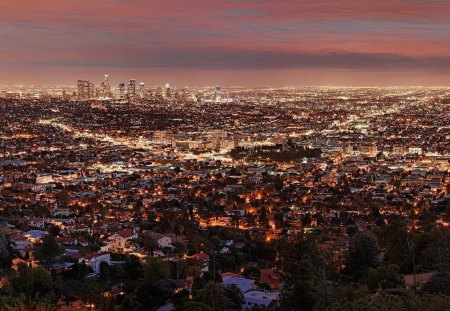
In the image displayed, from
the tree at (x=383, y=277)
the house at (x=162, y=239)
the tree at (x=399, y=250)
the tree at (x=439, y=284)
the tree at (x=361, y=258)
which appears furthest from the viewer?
the house at (x=162, y=239)

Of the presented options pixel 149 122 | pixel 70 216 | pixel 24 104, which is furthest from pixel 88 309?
pixel 24 104

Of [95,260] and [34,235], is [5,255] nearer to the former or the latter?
[95,260]

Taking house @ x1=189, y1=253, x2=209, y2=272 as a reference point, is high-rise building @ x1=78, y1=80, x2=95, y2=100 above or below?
above

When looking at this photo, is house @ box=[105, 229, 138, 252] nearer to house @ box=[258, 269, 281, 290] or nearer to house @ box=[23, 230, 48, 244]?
house @ box=[23, 230, 48, 244]

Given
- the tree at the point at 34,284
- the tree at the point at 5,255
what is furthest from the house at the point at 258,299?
the tree at the point at 5,255

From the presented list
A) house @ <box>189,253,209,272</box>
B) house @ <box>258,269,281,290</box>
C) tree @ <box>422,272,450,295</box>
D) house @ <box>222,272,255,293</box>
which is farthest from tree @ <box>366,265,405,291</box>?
house @ <box>189,253,209,272</box>

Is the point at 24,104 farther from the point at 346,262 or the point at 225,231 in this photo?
the point at 346,262

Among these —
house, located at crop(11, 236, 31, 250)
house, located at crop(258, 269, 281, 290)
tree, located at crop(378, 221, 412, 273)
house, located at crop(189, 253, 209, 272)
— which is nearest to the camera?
house, located at crop(258, 269, 281, 290)

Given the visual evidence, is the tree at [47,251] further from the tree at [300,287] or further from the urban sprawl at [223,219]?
the tree at [300,287]

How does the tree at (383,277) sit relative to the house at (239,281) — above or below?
above
